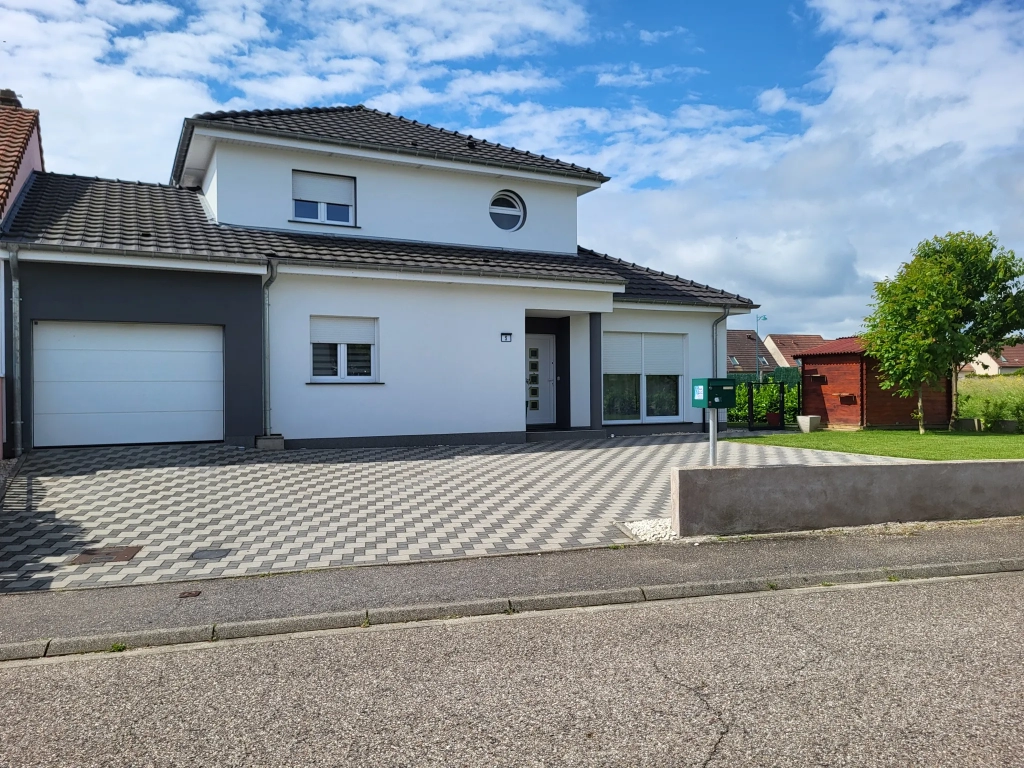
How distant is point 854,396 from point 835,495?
593 inches

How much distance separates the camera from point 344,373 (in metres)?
14.8

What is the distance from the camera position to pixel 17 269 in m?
12.0

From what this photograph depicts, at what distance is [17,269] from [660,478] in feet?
34.1

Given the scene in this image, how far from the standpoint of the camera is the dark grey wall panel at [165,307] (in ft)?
39.9

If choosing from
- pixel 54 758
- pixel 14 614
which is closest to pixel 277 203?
pixel 14 614

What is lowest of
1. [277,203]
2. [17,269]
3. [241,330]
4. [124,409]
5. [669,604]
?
[669,604]

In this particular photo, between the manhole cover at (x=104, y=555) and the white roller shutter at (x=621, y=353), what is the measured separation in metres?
12.7

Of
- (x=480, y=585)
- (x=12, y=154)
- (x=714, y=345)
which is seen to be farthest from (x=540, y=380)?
(x=480, y=585)

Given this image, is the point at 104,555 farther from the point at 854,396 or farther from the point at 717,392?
the point at 854,396

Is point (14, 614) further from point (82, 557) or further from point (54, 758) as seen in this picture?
point (54, 758)

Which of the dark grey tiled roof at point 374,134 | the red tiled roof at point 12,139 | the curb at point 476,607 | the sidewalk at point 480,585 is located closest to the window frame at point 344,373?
the dark grey tiled roof at point 374,134

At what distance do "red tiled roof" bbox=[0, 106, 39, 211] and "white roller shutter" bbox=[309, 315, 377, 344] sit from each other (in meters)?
5.25

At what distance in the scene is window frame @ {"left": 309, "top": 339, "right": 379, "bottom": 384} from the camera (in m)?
14.4

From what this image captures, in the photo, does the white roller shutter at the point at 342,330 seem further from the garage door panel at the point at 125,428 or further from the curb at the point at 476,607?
the curb at the point at 476,607
